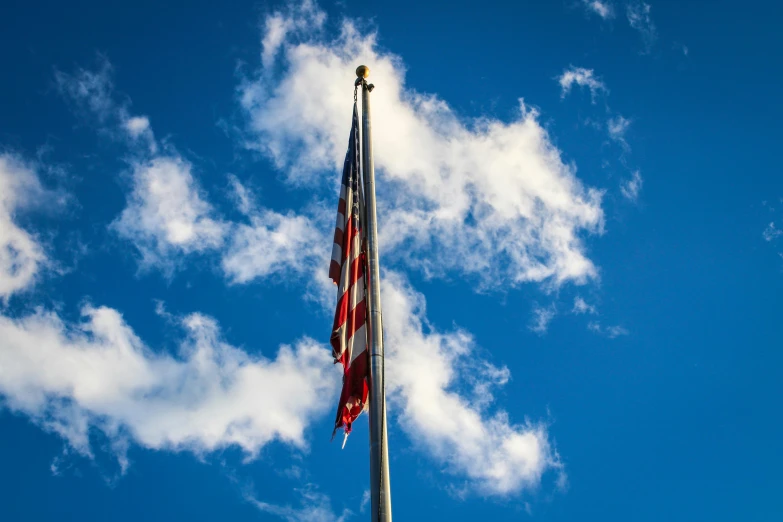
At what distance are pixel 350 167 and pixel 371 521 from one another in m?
9.65

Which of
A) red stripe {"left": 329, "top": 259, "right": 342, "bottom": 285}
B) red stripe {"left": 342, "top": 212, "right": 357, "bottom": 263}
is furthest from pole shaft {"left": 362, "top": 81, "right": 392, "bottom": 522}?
red stripe {"left": 329, "top": 259, "right": 342, "bottom": 285}

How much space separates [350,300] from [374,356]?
1.92 m

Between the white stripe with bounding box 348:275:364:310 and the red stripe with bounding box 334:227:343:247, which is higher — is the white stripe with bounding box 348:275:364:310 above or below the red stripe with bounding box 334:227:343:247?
below

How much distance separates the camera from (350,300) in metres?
18.0

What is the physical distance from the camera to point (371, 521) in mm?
14492

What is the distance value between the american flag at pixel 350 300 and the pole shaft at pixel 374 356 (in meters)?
0.39

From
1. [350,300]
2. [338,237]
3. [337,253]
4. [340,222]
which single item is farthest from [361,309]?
[340,222]

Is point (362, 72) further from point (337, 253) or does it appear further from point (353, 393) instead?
point (353, 393)

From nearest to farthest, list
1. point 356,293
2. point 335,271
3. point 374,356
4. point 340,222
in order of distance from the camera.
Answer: point 374,356
point 356,293
point 335,271
point 340,222

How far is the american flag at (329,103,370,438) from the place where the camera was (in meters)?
16.9

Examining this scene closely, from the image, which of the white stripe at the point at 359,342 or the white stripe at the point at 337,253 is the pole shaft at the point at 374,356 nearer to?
the white stripe at the point at 359,342

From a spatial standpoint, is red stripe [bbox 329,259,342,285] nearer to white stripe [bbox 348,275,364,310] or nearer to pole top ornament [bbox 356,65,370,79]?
white stripe [bbox 348,275,364,310]

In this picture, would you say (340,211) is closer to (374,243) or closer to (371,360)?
(374,243)

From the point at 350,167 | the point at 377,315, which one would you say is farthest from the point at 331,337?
the point at 350,167
